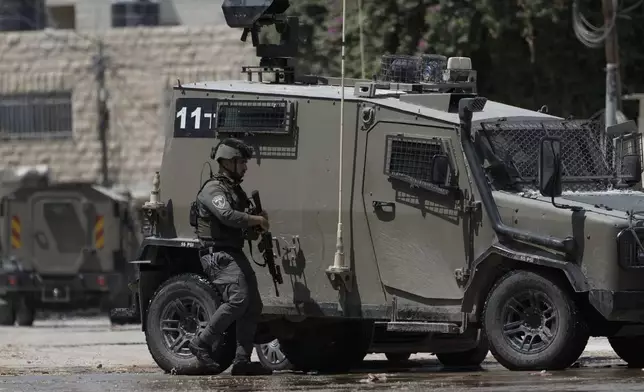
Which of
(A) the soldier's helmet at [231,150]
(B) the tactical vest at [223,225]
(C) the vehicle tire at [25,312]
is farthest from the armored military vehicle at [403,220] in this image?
(C) the vehicle tire at [25,312]

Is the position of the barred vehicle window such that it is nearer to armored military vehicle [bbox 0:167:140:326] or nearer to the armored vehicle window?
armored military vehicle [bbox 0:167:140:326]

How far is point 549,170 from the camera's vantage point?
445 inches

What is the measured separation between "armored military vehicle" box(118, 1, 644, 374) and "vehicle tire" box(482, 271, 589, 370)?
0.01m

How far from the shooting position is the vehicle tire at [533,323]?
11.2 metres

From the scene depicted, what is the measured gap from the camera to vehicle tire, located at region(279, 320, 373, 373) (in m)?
13.5

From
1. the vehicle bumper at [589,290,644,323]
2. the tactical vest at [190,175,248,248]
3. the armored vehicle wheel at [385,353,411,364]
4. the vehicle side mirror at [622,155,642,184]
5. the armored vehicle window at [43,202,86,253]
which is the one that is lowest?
the armored vehicle wheel at [385,353,411,364]

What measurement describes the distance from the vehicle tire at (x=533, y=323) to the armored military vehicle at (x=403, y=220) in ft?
0.04

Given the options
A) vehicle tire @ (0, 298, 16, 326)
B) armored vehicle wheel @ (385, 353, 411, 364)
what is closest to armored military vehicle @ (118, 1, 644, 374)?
armored vehicle wheel @ (385, 353, 411, 364)

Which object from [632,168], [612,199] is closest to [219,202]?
[612,199]

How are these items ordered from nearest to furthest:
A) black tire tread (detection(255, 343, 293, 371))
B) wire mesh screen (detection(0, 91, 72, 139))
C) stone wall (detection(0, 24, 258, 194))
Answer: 1. black tire tread (detection(255, 343, 293, 371))
2. stone wall (detection(0, 24, 258, 194))
3. wire mesh screen (detection(0, 91, 72, 139))

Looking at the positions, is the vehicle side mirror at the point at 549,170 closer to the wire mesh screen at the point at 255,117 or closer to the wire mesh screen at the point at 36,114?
the wire mesh screen at the point at 255,117

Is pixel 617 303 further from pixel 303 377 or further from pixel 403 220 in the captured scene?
pixel 303 377

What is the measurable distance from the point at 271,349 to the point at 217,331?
6.50 feet

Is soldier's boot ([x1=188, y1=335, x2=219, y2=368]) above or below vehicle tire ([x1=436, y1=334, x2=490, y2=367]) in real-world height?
above
